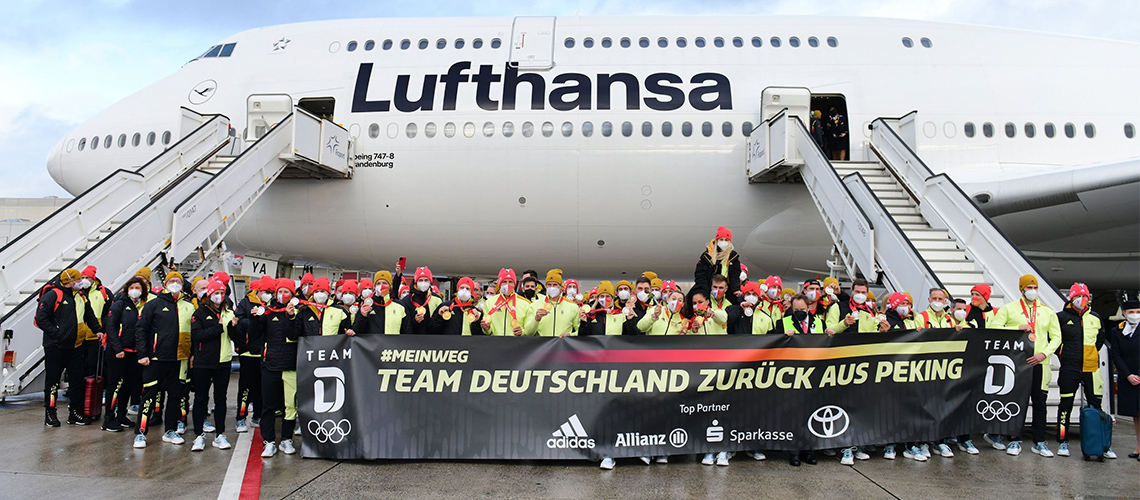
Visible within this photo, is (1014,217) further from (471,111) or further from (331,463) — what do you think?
(331,463)

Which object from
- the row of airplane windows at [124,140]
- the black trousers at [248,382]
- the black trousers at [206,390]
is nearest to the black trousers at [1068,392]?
the black trousers at [248,382]

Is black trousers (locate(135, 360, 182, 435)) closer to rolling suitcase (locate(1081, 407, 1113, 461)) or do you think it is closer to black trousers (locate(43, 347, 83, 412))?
black trousers (locate(43, 347, 83, 412))

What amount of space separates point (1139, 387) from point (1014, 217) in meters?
5.18

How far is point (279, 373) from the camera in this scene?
514cm

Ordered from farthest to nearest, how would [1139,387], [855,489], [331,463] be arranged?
1. [1139,387]
2. [331,463]
3. [855,489]

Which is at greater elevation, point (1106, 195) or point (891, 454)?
point (1106, 195)

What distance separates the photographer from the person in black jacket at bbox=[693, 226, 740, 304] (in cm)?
641

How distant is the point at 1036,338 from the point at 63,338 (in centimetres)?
904

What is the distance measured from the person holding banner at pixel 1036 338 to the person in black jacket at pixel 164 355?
7123 mm

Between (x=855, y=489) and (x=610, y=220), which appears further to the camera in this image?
(x=610, y=220)

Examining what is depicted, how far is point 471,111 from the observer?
35.2 ft

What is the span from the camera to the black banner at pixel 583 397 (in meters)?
4.81

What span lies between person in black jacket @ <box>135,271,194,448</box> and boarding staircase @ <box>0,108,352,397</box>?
2.39 m

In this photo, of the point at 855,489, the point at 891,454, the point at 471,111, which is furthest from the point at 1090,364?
the point at 471,111
